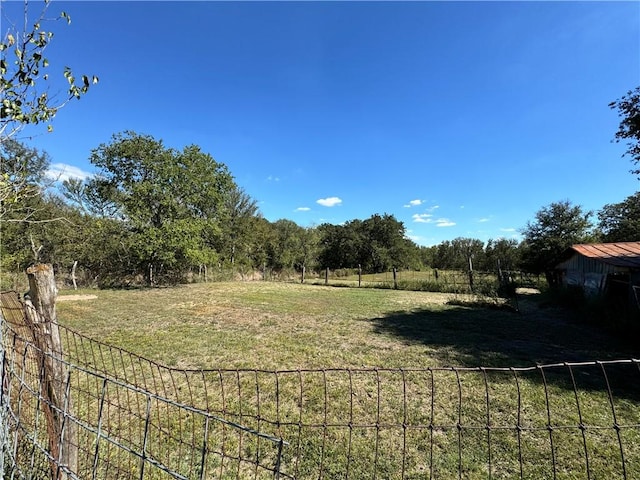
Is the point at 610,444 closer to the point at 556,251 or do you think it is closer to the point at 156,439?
the point at 156,439

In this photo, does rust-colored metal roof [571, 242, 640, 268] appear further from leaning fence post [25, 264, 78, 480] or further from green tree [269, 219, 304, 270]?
green tree [269, 219, 304, 270]

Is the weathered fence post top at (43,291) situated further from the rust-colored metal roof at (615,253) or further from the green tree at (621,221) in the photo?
the green tree at (621,221)

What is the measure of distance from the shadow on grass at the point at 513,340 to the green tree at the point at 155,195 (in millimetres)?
11597

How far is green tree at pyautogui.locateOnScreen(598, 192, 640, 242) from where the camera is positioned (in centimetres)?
1988

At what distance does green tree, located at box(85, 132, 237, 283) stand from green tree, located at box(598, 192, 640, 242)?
25866 millimetres

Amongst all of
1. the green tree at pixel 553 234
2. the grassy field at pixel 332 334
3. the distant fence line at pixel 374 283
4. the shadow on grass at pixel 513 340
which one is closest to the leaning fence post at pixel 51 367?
the grassy field at pixel 332 334

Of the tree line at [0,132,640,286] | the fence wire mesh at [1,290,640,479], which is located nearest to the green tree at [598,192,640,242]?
the tree line at [0,132,640,286]

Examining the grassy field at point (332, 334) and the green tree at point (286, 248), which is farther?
the green tree at point (286, 248)

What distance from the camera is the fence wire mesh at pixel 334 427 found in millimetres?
2115

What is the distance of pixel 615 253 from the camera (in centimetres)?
993

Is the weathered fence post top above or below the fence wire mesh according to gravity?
above

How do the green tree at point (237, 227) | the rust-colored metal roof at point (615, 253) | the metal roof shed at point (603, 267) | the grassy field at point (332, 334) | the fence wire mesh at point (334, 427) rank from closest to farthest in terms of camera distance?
the fence wire mesh at point (334, 427), the grassy field at point (332, 334), the metal roof shed at point (603, 267), the rust-colored metal roof at point (615, 253), the green tree at point (237, 227)

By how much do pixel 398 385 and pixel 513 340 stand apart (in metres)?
3.58

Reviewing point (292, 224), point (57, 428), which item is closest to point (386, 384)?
point (57, 428)
